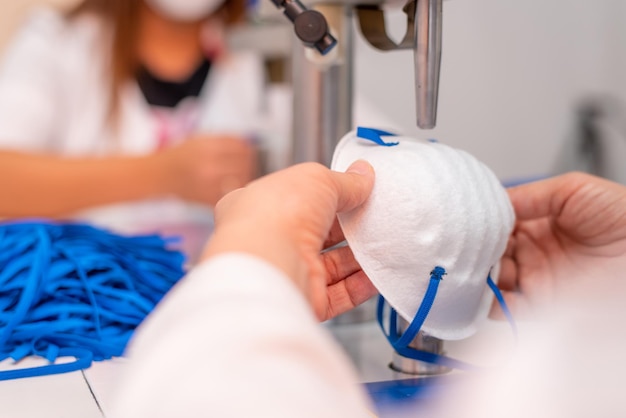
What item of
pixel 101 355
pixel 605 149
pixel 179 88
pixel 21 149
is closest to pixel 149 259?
pixel 101 355

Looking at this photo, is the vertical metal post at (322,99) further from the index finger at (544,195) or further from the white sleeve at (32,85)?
the white sleeve at (32,85)

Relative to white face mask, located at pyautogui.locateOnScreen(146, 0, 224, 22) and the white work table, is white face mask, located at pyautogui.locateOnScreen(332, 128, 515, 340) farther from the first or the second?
white face mask, located at pyautogui.locateOnScreen(146, 0, 224, 22)

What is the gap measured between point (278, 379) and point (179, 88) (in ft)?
3.71

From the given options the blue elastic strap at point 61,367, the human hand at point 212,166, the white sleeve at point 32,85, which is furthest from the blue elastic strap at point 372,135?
the white sleeve at point 32,85

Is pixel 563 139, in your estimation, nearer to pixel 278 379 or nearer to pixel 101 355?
pixel 101 355

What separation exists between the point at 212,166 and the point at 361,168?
1.85 ft

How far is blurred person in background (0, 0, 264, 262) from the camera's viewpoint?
1072 mm

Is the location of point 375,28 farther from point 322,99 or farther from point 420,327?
point 420,327

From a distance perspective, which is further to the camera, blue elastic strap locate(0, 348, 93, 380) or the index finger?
the index finger

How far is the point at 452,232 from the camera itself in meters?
0.38

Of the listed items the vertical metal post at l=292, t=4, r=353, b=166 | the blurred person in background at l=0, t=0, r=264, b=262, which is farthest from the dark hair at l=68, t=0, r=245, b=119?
the vertical metal post at l=292, t=4, r=353, b=166

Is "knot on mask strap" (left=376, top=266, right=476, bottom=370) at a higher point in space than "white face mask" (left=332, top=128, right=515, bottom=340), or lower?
lower

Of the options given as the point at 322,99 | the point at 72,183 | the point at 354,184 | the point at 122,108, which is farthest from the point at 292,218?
the point at 122,108

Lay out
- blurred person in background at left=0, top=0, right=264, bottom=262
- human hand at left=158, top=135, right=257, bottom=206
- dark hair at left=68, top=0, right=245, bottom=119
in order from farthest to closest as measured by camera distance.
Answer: dark hair at left=68, top=0, right=245, bottom=119
blurred person in background at left=0, top=0, right=264, bottom=262
human hand at left=158, top=135, right=257, bottom=206
